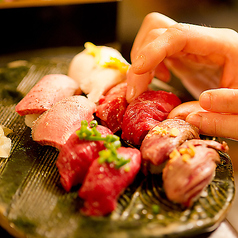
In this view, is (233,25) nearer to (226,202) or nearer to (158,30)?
(158,30)

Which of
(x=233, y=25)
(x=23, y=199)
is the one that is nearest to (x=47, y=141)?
(x=23, y=199)

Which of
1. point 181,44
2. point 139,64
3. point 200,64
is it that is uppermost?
point 181,44

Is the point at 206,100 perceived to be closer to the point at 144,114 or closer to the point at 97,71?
the point at 144,114

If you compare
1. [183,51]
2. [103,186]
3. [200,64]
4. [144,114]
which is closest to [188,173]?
[103,186]

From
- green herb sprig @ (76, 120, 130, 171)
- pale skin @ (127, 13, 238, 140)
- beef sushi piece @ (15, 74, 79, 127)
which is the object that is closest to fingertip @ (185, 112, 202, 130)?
pale skin @ (127, 13, 238, 140)

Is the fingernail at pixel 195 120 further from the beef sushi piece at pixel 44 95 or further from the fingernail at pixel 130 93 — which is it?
the beef sushi piece at pixel 44 95

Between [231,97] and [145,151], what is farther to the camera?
[231,97]

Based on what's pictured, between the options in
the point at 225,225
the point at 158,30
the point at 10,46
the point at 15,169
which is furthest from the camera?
the point at 10,46
